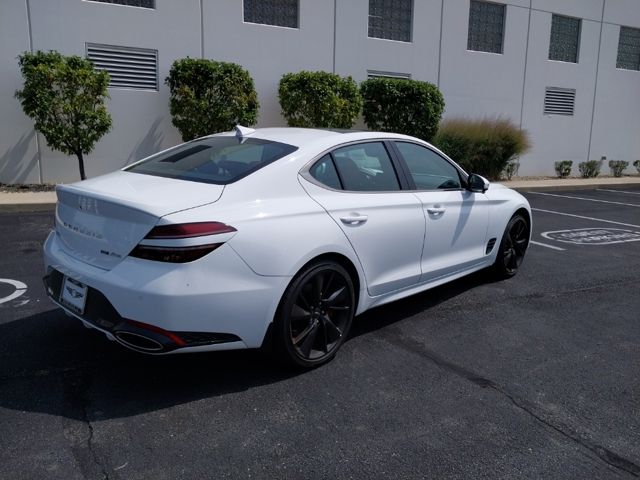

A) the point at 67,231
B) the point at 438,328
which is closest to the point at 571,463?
the point at 438,328

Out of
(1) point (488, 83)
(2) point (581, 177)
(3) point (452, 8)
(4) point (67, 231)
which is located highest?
(3) point (452, 8)

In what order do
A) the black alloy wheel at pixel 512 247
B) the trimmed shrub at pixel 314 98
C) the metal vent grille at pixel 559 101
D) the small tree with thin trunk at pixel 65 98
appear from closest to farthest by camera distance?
the black alloy wheel at pixel 512 247 → the small tree with thin trunk at pixel 65 98 → the trimmed shrub at pixel 314 98 → the metal vent grille at pixel 559 101

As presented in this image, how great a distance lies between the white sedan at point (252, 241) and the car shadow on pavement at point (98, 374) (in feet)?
1.15

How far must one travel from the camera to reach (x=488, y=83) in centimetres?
1730

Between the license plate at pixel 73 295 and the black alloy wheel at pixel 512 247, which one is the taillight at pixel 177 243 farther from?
the black alloy wheel at pixel 512 247

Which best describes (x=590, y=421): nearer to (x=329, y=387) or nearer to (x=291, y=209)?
(x=329, y=387)

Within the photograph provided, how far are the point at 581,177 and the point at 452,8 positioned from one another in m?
7.52

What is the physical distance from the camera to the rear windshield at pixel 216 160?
12.1 ft

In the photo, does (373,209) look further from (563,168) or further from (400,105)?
(563,168)

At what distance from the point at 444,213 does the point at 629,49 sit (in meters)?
19.5

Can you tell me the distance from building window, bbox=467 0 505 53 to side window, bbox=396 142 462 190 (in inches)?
518

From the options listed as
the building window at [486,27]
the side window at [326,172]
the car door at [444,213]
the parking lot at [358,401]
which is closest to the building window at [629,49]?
the building window at [486,27]

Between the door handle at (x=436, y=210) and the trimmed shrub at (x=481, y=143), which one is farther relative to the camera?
the trimmed shrub at (x=481, y=143)

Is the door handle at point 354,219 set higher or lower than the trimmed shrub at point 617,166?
higher
